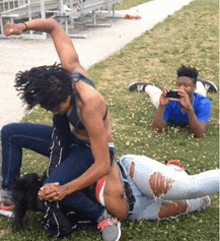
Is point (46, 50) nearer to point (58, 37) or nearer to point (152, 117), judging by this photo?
point (152, 117)

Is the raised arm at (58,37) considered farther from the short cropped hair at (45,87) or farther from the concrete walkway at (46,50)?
Result: the concrete walkway at (46,50)

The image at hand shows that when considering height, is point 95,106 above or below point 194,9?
above

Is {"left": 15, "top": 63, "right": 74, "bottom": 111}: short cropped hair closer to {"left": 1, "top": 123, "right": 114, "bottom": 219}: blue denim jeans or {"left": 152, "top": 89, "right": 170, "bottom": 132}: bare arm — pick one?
{"left": 1, "top": 123, "right": 114, "bottom": 219}: blue denim jeans

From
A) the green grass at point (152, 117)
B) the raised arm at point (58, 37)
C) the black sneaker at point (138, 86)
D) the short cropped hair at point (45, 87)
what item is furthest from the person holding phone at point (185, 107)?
the short cropped hair at point (45, 87)

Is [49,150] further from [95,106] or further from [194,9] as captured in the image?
[194,9]

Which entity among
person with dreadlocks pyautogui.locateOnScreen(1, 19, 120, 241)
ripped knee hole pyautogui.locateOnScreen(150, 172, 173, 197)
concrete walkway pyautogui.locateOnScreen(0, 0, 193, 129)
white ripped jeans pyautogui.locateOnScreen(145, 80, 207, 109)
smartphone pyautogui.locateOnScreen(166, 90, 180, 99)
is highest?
person with dreadlocks pyautogui.locateOnScreen(1, 19, 120, 241)

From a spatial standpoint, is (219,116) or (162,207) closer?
(162,207)

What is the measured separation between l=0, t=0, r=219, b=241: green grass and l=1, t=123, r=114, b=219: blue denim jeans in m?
0.29

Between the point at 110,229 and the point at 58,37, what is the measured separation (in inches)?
66.8

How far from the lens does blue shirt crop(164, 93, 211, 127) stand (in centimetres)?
518

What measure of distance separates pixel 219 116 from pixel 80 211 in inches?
133

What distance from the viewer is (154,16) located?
1614cm

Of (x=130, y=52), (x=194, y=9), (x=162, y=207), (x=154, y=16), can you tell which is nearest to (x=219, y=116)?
(x=162, y=207)

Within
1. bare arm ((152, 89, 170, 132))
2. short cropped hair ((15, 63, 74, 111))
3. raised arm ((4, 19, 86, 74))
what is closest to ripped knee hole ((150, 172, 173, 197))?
short cropped hair ((15, 63, 74, 111))
